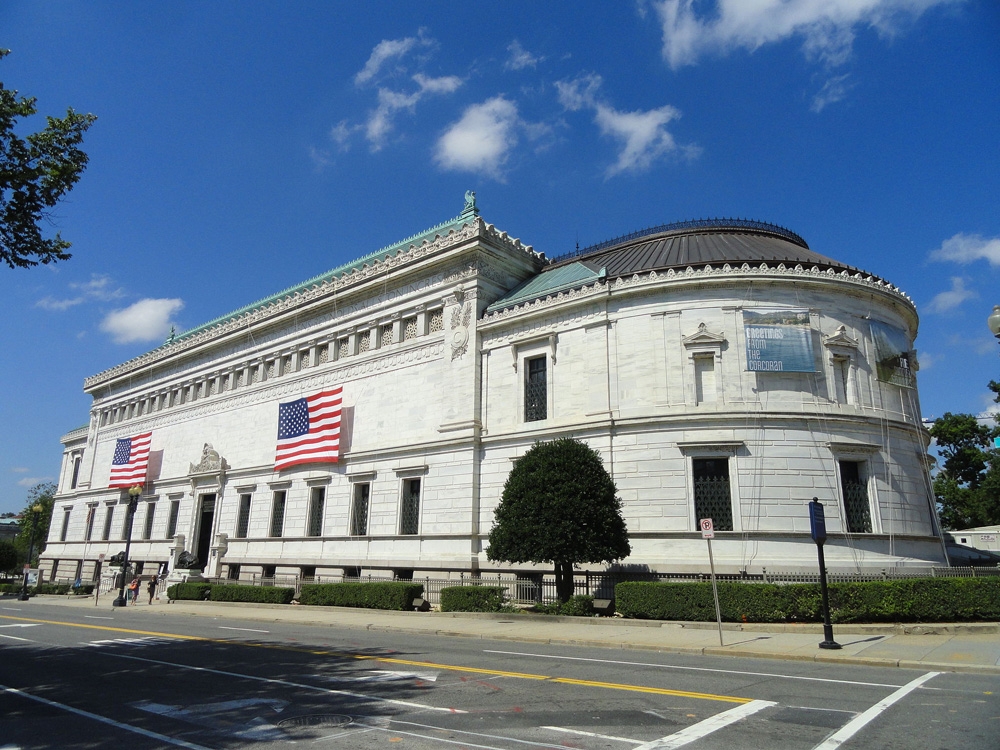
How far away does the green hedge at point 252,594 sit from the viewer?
32.8 meters

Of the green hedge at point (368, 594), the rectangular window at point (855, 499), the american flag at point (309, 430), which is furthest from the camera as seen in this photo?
the american flag at point (309, 430)

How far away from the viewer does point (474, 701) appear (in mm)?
9766

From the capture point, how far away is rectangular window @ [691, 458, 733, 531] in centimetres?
2559

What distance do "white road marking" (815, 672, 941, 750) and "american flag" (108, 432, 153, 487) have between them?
5417 cm

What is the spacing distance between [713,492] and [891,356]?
10585 millimetres

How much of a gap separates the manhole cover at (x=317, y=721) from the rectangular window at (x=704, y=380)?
824 inches

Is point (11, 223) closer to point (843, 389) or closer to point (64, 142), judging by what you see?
point (64, 142)

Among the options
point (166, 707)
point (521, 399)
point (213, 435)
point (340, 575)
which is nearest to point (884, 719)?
point (166, 707)

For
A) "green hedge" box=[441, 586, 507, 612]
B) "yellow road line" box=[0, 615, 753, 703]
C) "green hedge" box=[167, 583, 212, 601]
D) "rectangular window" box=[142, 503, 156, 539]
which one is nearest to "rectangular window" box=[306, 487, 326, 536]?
"green hedge" box=[167, 583, 212, 601]

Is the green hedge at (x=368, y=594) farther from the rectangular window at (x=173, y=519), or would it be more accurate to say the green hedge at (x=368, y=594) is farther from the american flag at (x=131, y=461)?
the american flag at (x=131, y=461)

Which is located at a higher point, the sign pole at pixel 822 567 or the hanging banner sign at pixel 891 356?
the hanging banner sign at pixel 891 356

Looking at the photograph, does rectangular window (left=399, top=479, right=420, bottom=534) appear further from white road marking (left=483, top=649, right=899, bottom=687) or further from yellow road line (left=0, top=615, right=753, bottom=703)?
A: white road marking (left=483, top=649, right=899, bottom=687)

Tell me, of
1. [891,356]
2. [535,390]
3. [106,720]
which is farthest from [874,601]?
[106,720]

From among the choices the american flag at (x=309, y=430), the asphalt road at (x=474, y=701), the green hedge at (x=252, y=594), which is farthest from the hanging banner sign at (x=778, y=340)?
the green hedge at (x=252, y=594)
